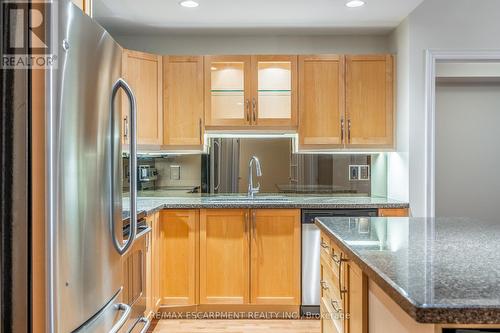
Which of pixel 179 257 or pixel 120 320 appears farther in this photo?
pixel 179 257

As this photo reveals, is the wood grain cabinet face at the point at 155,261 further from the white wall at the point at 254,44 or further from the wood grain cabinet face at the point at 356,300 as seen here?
the wood grain cabinet face at the point at 356,300

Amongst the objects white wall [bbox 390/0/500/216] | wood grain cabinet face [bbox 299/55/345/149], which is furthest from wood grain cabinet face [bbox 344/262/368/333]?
wood grain cabinet face [bbox 299/55/345/149]

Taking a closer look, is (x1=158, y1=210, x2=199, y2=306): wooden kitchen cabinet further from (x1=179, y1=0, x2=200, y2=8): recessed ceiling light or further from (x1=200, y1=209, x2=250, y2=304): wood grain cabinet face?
(x1=179, y1=0, x2=200, y2=8): recessed ceiling light

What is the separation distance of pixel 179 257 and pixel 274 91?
1600 mm

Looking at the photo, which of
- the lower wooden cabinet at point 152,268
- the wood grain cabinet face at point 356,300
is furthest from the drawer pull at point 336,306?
the lower wooden cabinet at point 152,268

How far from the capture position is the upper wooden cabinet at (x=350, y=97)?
344 cm

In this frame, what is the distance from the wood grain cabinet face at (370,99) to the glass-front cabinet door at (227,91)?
0.87 metres

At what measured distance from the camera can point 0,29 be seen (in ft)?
3.58

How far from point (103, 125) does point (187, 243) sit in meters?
1.86

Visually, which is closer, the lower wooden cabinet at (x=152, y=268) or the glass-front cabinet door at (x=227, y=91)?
the lower wooden cabinet at (x=152, y=268)

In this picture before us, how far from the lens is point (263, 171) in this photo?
3.75 m

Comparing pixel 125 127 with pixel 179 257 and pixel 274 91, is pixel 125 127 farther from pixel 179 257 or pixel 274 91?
pixel 274 91

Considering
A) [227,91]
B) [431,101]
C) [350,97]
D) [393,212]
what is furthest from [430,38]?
[227,91]

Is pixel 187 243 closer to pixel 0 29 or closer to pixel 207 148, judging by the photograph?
pixel 207 148
